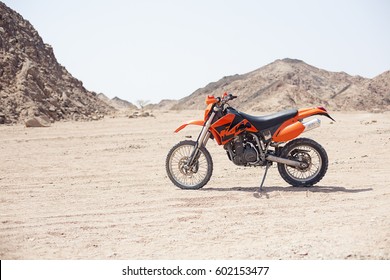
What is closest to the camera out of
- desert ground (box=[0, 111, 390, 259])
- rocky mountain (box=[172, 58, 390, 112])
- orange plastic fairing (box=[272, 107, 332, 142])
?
desert ground (box=[0, 111, 390, 259])

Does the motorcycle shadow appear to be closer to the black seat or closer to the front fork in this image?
the front fork

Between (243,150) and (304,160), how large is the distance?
91 centimetres

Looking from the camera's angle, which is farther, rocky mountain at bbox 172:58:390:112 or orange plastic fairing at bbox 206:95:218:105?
rocky mountain at bbox 172:58:390:112

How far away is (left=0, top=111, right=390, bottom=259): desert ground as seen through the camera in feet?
16.5

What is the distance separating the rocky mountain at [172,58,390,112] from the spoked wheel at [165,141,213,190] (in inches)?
1339

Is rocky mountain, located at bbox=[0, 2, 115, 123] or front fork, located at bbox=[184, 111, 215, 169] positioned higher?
rocky mountain, located at bbox=[0, 2, 115, 123]

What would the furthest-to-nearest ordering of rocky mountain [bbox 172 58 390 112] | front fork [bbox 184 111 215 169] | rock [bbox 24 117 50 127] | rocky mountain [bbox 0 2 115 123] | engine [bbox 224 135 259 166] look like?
rocky mountain [bbox 172 58 390 112]
rocky mountain [bbox 0 2 115 123]
rock [bbox 24 117 50 127]
front fork [bbox 184 111 215 169]
engine [bbox 224 135 259 166]

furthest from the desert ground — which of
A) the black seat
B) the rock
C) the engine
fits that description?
the rock

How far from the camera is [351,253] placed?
179 inches

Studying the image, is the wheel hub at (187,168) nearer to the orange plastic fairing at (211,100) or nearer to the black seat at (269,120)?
the orange plastic fairing at (211,100)

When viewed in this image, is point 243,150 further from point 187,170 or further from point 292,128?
point 187,170

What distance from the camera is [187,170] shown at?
328 inches

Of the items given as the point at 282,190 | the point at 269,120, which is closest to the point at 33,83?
the point at 269,120

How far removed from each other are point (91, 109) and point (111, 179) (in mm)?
20888
